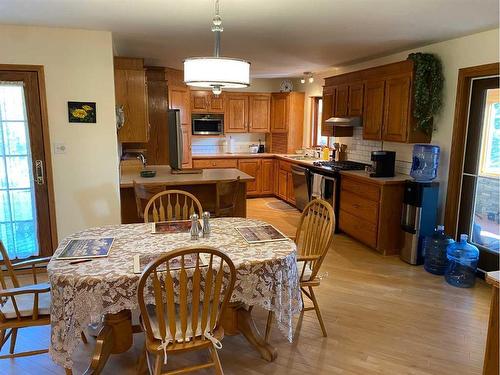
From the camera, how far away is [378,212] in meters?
4.22

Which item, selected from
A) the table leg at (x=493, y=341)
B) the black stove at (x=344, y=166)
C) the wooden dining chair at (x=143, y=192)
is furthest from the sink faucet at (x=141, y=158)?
the table leg at (x=493, y=341)

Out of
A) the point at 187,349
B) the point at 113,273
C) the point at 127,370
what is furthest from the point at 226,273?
the point at 127,370

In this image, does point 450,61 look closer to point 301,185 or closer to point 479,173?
point 479,173

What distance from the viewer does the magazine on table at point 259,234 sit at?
7.90 feet

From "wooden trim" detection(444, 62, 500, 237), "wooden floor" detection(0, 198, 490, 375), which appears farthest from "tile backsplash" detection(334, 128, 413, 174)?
"wooden floor" detection(0, 198, 490, 375)

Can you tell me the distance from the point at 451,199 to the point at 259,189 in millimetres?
3921

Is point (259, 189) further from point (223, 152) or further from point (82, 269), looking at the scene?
point (82, 269)

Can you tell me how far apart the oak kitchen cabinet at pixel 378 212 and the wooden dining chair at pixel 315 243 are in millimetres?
1647

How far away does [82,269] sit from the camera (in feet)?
6.37

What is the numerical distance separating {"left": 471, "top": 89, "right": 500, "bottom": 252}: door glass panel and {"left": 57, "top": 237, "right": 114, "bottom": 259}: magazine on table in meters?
3.42

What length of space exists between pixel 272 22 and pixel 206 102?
4059 millimetres

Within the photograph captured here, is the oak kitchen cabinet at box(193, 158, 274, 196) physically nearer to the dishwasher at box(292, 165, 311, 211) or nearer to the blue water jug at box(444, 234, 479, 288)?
the dishwasher at box(292, 165, 311, 211)

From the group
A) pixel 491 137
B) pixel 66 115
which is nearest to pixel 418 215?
pixel 491 137

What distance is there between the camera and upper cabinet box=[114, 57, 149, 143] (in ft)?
13.6
